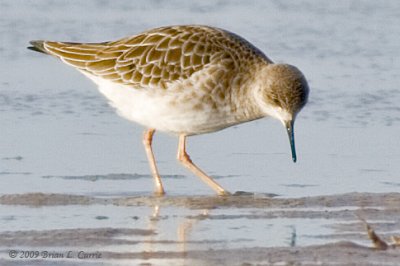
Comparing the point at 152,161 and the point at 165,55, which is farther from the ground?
the point at 165,55

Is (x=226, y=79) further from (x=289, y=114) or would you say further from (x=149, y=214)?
(x=149, y=214)

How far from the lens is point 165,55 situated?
10.5 meters

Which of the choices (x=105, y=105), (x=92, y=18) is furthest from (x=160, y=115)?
(x=92, y=18)

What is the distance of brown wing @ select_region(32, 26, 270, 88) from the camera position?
1041 cm

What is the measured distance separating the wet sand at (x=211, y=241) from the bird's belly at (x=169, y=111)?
2.48 ft

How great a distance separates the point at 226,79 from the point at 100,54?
132cm

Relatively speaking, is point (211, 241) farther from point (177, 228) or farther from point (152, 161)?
point (152, 161)

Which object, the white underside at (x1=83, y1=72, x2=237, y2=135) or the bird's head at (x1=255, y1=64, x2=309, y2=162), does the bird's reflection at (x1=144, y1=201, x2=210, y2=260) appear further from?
the bird's head at (x1=255, y1=64, x2=309, y2=162)

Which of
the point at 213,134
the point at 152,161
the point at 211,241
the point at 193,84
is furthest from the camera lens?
the point at 213,134

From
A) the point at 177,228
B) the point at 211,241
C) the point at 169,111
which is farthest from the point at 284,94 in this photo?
the point at 211,241

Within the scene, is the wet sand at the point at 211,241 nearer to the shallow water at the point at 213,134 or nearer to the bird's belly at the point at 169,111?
the shallow water at the point at 213,134

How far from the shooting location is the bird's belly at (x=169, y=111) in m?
10.2

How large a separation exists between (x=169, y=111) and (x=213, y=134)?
1.60m

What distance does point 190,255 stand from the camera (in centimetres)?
781
